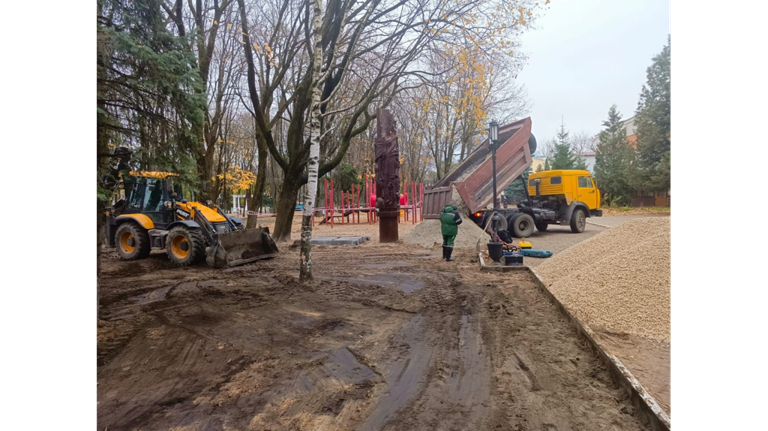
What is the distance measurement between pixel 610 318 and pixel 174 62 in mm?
6581

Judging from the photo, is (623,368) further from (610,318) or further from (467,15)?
(467,15)

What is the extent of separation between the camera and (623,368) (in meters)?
3.32

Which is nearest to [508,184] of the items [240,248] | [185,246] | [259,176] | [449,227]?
[449,227]

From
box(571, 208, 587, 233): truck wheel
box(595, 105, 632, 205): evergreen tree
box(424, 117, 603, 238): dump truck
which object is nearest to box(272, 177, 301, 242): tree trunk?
box(424, 117, 603, 238): dump truck

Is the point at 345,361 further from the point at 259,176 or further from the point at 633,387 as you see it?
the point at 259,176

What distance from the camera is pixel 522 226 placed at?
599 inches

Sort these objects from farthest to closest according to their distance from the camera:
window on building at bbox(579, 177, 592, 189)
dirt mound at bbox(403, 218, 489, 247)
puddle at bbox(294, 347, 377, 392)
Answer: window on building at bbox(579, 177, 592, 189)
dirt mound at bbox(403, 218, 489, 247)
puddle at bbox(294, 347, 377, 392)

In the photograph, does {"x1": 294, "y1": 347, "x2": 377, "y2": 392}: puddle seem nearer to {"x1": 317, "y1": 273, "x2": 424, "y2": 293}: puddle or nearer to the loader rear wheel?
{"x1": 317, "y1": 273, "x2": 424, "y2": 293}: puddle

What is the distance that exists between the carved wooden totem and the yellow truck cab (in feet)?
19.4

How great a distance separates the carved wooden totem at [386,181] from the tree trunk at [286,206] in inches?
117

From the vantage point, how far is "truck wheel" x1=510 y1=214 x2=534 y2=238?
587 inches

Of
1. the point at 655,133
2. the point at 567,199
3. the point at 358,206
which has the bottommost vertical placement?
the point at 358,206

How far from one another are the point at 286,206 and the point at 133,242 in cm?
466
